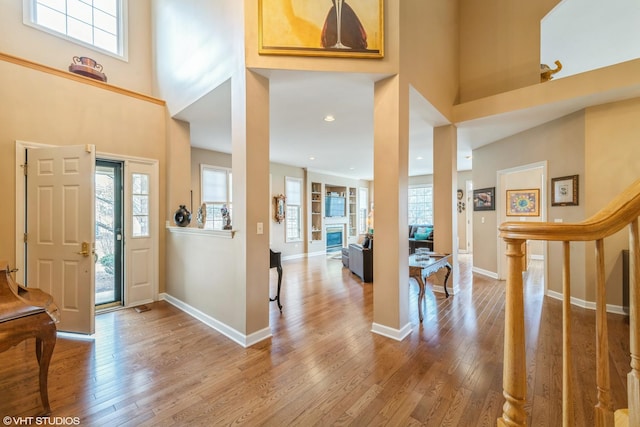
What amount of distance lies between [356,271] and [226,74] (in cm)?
417

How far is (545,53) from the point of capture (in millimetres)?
4883

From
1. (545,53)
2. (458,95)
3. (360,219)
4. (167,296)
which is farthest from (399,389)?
(360,219)

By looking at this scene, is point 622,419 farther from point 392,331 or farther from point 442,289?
point 442,289

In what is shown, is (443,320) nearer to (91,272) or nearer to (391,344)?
(391,344)

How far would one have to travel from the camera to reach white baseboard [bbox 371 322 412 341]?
2.78 m

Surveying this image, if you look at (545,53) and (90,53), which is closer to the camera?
(90,53)

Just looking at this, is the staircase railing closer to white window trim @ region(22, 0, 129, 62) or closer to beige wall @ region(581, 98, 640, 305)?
beige wall @ region(581, 98, 640, 305)

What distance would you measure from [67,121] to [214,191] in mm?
2935

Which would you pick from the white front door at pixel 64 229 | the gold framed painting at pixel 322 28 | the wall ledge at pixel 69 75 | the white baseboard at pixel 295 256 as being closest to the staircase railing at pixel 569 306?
the gold framed painting at pixel 322 28

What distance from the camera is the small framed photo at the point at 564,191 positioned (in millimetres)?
3799

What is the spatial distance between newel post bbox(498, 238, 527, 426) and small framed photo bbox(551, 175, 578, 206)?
4142 mm

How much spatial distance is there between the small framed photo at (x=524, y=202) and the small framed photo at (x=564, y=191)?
3.45 m

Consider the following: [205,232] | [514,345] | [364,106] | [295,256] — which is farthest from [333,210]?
[514,345]

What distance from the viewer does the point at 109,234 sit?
3803 mm
